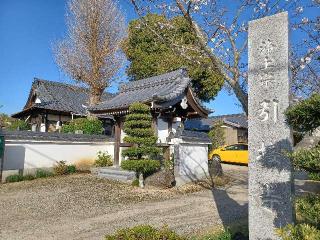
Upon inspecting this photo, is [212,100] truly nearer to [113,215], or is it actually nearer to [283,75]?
[113,215]

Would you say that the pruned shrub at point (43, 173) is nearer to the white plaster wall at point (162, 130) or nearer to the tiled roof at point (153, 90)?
the tiled roof at point (153, 90)

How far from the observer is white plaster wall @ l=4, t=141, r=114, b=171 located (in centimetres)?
1454

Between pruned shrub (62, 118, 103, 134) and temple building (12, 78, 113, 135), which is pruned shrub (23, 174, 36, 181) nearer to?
pruned shrub (62, 118, 103, 134)

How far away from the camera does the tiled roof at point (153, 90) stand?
621 inches

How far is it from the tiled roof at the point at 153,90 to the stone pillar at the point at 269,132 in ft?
30.6

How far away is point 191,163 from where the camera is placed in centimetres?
1495

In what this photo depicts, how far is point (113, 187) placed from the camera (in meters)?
12.8

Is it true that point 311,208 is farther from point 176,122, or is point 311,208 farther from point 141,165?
point 176,122

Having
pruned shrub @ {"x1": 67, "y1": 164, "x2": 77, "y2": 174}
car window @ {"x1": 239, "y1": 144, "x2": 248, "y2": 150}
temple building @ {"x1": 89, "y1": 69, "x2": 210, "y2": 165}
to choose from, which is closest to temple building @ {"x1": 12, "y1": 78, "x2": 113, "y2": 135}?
temple building @ {"x1": 89, "y1": 69, "x2": 210, "y2": 165}

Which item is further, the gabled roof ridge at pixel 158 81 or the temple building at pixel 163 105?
the gabled roof ridge at pixel 158 81

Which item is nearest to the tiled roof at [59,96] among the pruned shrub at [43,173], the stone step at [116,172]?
the pruned shrub at [43,173]

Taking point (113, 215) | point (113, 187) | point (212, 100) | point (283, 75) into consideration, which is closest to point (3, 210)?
point (113, 215)

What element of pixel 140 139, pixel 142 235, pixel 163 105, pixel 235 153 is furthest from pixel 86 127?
pixel 142 235

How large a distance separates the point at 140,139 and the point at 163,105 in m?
3.14
